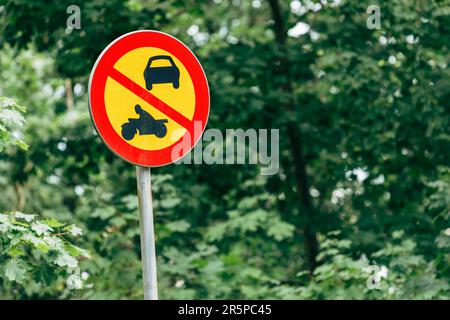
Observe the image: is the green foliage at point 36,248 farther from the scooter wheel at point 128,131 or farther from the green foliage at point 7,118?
the scooter wheel at point 128,131

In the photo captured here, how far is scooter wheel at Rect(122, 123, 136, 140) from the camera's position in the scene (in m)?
3.51

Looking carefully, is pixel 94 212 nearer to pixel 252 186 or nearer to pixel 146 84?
pixel 252 186

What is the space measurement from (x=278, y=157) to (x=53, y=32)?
2.97m

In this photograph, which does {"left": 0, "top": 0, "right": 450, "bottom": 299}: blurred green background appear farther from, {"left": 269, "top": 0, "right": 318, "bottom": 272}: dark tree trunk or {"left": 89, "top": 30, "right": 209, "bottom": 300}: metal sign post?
{"left": 89, "top": 30, "right": 209, "bottom": 300}: metal sign post

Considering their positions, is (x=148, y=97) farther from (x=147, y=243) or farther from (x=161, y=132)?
(x=147, y=243)

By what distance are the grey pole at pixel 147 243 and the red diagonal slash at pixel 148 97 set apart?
11.4 inches

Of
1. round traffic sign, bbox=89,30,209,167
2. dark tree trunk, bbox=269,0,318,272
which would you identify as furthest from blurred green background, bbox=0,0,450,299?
round traffic sign, bbox=89,30,209,167

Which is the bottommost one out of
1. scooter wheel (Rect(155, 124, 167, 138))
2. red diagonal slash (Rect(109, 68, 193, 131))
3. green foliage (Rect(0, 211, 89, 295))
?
green foliage (Rect(0, 211, 89, 295))

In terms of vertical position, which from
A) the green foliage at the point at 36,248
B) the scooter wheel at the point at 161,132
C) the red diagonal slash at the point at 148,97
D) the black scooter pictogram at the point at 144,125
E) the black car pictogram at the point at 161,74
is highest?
the black car pictogram at the point at 161,74

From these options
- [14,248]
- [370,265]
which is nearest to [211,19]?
[370,265]

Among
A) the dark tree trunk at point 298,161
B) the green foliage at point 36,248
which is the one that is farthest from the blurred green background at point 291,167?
the green foliage at point 36,248

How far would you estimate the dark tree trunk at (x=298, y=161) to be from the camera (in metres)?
9.15

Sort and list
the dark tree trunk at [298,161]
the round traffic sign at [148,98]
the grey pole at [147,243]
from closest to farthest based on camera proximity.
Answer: the grey pole at [147,243]
the round traffic sign at [148,98]
the dark tree trunk at [298,161]
